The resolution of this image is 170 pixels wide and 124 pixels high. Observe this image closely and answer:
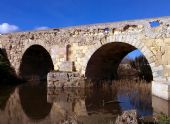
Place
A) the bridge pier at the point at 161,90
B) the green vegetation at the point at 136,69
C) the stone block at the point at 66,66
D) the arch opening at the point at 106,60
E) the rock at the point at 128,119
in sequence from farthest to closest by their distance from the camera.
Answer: the green vegetation at the point at 136,69 < the stone block at the point at 66,66 < the arch opening at the point at 106,60 < the bridge pier at the point at 161,90 < the rock at the point at 128,119

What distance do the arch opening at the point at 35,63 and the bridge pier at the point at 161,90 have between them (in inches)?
290

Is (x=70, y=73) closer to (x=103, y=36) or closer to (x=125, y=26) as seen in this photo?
(x=103, y=36)

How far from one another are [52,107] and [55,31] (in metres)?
5.93

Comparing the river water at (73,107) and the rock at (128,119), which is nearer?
the rock at (128,119)

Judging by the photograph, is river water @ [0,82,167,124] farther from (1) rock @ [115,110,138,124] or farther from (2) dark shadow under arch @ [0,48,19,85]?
(2) dark shadow under arch @ [0,48,19,85]

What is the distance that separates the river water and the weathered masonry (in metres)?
1.22

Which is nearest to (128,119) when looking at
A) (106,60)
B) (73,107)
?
(73,107)

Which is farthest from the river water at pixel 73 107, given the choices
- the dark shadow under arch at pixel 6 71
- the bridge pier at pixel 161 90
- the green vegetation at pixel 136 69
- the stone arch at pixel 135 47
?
the green vegetation at pixel 136 69

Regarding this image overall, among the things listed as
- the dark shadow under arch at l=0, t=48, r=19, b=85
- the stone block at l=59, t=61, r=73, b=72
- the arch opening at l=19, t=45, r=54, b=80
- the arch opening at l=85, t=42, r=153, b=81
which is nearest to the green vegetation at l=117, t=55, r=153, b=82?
the arch opening at l=85, t=42, r=153, b=81

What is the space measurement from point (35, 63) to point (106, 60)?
5.16 metres

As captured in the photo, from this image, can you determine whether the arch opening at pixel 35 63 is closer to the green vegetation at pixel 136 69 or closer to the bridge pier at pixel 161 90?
the green vegetation at pixel 136 69

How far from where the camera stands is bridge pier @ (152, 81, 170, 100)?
8.89 metres

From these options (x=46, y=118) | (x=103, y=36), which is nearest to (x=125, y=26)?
(x=103, y=36)

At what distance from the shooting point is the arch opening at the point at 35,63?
15469mm
